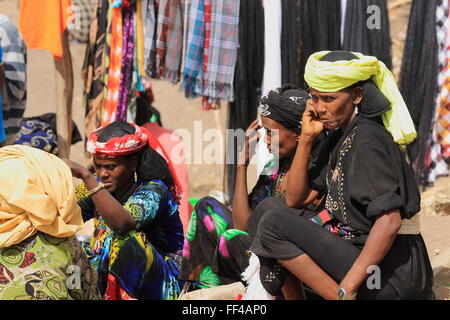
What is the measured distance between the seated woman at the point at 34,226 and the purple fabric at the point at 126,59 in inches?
105

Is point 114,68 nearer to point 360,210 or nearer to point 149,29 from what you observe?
point 149,29

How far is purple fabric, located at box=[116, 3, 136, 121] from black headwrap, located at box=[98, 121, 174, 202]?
158 centimetres

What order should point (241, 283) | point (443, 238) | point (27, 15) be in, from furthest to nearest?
point (27, 15) → point (443, 238) → point (241, 283)

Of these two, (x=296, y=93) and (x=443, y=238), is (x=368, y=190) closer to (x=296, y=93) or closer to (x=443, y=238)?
(x=296, y=93)

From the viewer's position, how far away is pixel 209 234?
392 cm

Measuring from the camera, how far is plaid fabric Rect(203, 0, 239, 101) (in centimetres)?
539

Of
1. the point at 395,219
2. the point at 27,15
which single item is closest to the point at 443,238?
the point at 395,219

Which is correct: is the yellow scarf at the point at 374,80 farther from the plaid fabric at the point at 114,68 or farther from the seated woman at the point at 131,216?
the plaid fabric at the point at 114,68

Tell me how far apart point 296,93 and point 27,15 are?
255 centimetres

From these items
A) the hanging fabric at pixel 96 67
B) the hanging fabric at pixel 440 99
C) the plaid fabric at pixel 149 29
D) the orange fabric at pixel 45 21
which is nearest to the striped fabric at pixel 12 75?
the orange fabric at pixel 45 21

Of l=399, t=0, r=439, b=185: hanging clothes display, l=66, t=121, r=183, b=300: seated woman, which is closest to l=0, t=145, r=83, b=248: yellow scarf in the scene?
l=66, t=121, r=183, b=300: seated woman

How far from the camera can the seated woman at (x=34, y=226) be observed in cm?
289

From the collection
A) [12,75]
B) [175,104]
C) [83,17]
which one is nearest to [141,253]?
[12,75]

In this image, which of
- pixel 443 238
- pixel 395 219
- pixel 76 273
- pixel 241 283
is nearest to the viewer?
pixel 395 219
